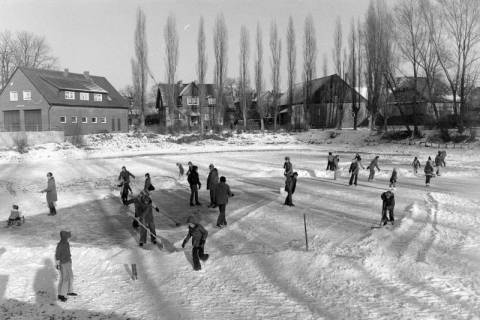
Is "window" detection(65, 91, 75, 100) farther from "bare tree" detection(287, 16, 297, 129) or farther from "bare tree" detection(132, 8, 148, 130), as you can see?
"bare tree" detection(287, 16, 297, 129)

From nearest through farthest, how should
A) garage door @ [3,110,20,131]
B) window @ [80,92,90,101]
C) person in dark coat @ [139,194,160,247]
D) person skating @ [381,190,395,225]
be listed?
person in dark coat @ [139,194,160,247] → person skating @ [381,190,395,225] → garage door @ [3,110,20,131] → window @ [80,92,90,101]

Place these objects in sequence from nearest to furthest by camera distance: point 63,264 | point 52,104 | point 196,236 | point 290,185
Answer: point 63,264, point 196,236, point 290,185, point 52,104

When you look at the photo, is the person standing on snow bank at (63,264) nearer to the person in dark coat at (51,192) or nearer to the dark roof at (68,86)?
the person in dark coat at (51,192)

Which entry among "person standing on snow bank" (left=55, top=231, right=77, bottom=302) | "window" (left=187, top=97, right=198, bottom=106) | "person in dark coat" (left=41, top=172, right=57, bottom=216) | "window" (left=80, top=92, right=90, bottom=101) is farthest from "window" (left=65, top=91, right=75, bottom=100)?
"person standing on snow bank" (left=55, top=231, right=77, bottom=302)

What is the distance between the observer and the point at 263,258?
1003 cm

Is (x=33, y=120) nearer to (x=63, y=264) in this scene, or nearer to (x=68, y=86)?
(x=68, y=86)

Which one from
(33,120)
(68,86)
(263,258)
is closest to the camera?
(263,258)

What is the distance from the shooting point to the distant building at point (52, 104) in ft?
161

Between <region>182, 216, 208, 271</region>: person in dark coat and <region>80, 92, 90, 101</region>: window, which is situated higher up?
<region>80, 92, 90, 101</region>: window

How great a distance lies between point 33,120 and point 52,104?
330 cm

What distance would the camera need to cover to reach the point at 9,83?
168 feet

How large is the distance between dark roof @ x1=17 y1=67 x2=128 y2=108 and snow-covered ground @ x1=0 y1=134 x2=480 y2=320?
32.3 meters

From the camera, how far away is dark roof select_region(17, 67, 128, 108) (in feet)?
163

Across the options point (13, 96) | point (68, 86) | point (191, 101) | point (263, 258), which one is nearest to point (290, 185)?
point (263, 258)
